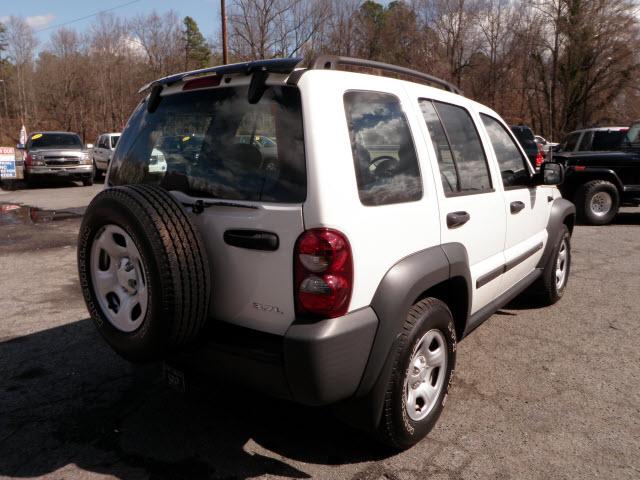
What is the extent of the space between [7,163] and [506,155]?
19.8 meters

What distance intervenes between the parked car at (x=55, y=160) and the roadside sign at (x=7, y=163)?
1.00 m

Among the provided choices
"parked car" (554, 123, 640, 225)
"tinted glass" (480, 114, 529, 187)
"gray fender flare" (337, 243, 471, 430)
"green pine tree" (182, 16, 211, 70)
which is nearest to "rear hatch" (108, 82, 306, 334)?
"gray fender flare" (337, 243, 471, 430)

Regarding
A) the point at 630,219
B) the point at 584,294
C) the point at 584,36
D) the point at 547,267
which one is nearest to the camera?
the point at 547,267

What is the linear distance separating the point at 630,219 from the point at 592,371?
8.73 meters

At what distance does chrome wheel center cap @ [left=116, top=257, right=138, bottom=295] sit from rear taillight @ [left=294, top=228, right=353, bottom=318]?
2.70 ft

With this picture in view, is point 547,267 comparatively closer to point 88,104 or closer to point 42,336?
point 42,336

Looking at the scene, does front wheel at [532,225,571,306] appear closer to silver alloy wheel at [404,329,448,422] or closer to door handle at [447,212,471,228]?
door handle at [447,212,471,228]

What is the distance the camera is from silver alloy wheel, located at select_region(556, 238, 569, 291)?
210 inches

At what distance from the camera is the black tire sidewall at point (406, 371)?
8.64 ft

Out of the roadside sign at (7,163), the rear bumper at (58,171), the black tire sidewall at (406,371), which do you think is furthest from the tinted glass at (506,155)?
the roadside sign at (7,163)

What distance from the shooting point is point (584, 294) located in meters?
5.72

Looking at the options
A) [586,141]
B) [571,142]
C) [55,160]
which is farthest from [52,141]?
[586,141]

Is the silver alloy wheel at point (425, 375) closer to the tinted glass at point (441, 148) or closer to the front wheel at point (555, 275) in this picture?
the tinted glass at point (441, 148)

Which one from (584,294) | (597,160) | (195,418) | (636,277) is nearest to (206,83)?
(195,418)
